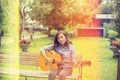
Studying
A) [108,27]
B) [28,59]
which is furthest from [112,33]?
[28,59]

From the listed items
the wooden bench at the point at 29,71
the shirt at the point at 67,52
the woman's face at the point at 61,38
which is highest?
the woman's face at the point at 61,38

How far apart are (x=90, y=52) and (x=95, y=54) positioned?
0.05 meters

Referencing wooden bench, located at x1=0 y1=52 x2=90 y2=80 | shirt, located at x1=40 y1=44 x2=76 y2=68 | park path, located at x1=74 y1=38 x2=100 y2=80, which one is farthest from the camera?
wooden bench, located at x1=0 y1=52 x2=90 y2=80

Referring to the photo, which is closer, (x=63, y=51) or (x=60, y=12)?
(x=63, y=51)

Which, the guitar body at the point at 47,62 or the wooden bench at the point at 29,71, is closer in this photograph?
the guitar body at the point at 47,62

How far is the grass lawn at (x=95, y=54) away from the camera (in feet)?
10.3

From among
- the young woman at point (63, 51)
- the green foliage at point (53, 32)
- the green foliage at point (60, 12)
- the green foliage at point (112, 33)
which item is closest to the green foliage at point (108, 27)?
the green foliage at point (112, 33)

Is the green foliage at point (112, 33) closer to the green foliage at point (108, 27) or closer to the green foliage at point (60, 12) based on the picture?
the green foliage at point (108, 27)

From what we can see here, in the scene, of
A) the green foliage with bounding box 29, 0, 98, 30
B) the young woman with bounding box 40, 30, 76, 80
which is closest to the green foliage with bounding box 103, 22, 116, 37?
the green foliage with bounding box 29, 0, 98, 30

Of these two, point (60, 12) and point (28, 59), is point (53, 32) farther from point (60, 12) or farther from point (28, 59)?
point (28, 59)

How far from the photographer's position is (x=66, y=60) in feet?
9.82

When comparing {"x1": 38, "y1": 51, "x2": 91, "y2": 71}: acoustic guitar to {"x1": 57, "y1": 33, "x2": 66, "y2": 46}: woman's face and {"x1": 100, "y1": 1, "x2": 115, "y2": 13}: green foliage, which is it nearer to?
{"x1": 57, "y1": 33, "x2": 66, "y2": 46}: woman's face

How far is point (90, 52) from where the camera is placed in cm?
318

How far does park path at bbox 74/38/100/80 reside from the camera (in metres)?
3.13
